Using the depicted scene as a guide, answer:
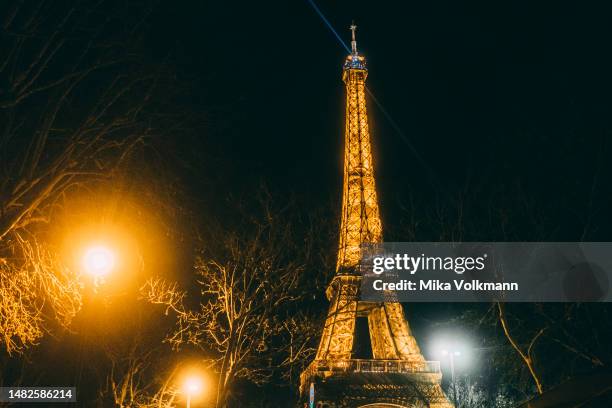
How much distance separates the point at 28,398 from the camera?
2203cm

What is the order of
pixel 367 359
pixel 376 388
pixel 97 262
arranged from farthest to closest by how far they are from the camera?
pixel 367 359 → pixel 376 388 → pixel 97 262

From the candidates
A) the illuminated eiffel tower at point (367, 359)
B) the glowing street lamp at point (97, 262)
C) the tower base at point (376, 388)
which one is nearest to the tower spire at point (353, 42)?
the illuminated eiffel tower at point (367, 359)

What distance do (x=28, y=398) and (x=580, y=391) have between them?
779 inches

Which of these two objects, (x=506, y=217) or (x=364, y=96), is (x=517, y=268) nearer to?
(x=506, y=217)

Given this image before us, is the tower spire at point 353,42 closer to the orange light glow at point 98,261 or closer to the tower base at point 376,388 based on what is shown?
the tower base at point 376,388

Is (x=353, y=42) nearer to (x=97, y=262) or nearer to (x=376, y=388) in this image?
(x=376, y=388)

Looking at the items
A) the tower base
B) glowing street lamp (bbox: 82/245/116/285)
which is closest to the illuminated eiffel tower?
the tower base

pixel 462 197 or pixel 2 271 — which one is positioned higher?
pixel 462 197

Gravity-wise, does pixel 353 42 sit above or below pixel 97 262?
above

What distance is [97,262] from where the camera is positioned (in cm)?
1102

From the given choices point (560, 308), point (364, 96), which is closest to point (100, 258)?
point (560, 308)

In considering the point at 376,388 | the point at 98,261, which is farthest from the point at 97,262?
the point at 376,388

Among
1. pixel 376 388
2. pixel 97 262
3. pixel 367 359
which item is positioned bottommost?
pixel 97 262

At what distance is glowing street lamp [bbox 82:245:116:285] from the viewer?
434 inches
